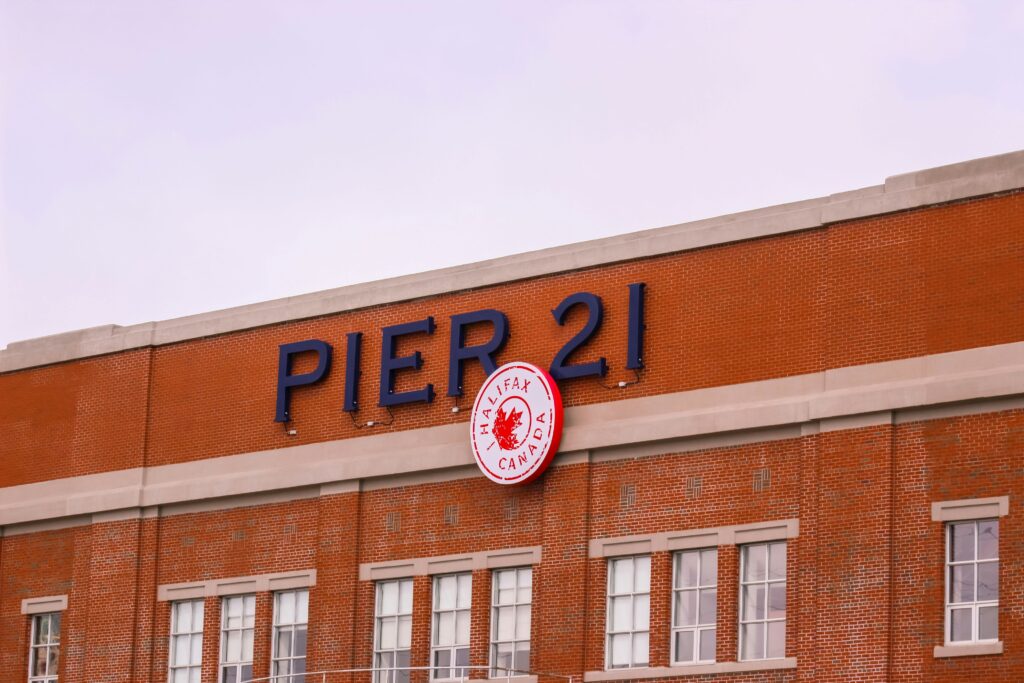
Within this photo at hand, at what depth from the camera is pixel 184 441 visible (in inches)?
A: 1912

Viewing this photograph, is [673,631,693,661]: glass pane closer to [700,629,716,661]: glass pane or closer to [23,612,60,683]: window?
[700,629,716,661]: glass pane

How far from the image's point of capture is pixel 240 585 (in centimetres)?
4684

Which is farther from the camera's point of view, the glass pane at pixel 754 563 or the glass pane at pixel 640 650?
the glass pane at pixel 640 650

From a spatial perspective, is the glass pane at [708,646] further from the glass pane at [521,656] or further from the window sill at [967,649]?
the window sill at [967,649]

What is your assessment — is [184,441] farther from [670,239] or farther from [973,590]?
[973,590]

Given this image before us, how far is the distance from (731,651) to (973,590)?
15.3ft

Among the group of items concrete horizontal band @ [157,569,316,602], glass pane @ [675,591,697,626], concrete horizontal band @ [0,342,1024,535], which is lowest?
glass pane @ [675,591,697,626]

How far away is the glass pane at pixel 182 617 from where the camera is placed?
47.7 m

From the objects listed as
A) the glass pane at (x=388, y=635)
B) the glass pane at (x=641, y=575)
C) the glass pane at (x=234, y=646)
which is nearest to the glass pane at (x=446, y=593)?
the glass pane at (x=388, y=635)

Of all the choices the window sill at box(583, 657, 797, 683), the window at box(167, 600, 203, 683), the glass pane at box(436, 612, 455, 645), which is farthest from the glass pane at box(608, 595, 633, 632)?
the window at box(167, 600, 203, 683)

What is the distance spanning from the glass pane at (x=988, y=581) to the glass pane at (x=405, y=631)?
39.1 ft

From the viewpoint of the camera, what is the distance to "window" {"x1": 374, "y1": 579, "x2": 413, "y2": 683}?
145 feet

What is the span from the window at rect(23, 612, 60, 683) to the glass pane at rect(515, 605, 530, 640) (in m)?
11.8

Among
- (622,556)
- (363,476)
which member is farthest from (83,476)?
(622,556)
